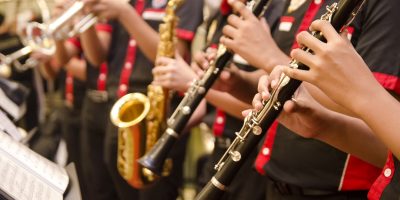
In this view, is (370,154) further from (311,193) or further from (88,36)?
(88,36)

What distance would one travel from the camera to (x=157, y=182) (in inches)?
86.3

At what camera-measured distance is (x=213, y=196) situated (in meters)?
1.20

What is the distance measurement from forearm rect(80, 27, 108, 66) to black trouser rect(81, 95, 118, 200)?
0.65 ft

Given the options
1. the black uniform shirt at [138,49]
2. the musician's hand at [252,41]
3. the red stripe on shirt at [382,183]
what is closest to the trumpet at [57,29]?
the black uniform shirt at [138,49]

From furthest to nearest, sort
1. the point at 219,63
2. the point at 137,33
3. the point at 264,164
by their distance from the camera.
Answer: the point at 137,33 < the point at 219,63 < the point at 264,164

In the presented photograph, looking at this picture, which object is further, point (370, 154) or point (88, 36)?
point (88, 36)

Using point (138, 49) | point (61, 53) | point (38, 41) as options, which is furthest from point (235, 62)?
point (38, 41)

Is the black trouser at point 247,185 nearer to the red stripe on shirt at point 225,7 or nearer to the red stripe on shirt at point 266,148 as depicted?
the red stripe on shirt at point 266,148

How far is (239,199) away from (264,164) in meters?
0.35

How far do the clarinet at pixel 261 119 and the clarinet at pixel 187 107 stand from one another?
412 millimetres

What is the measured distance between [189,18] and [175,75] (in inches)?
17.7

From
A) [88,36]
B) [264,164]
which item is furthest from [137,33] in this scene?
[264,164]

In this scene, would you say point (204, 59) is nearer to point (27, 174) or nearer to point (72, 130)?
point (27, 174)

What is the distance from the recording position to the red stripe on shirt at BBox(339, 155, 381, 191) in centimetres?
133
